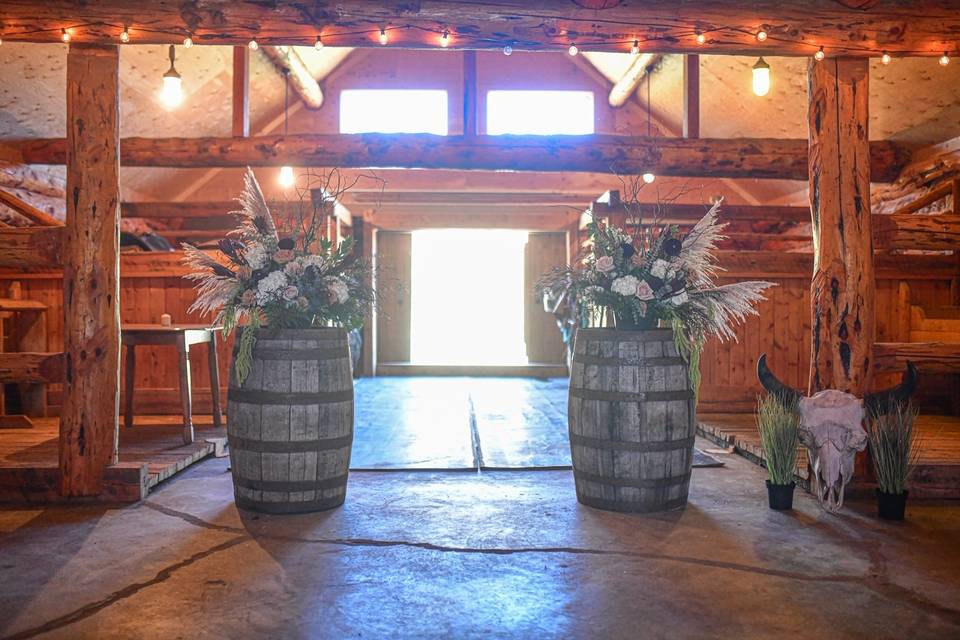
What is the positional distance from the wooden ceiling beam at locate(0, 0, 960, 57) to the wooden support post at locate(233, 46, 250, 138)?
339 centimetres

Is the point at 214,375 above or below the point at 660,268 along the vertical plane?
below

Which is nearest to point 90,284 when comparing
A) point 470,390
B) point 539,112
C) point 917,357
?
point 917,357

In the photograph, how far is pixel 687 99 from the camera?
748 cm

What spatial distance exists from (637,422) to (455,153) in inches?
168

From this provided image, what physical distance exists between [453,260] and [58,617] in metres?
13.8

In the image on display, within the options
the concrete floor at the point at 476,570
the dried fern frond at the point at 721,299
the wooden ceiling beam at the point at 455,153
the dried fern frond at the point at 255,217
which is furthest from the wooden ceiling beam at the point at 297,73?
the concrete floor at the point at 476,570

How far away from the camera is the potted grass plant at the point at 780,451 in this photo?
3350 mm

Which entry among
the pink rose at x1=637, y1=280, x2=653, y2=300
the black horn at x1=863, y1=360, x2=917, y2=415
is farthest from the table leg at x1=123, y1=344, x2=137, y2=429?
the black horn at x1=863, y1=360, x2=917, y2=415

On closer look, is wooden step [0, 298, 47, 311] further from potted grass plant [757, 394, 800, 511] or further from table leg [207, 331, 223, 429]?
potted grass plant [757, 394, 800, 511]

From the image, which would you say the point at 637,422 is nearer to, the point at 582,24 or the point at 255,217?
the point at 255,217

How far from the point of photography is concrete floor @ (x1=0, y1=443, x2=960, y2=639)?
214cm

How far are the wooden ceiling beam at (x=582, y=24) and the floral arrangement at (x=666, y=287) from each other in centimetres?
113

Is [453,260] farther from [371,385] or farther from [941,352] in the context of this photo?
[941,352]

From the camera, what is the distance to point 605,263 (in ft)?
11.2
